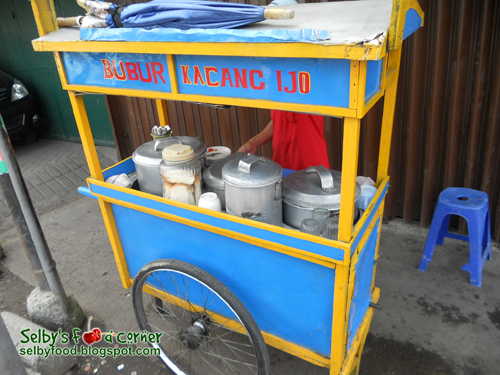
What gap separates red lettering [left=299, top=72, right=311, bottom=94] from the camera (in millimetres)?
1172

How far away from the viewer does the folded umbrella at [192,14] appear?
124 centimetres

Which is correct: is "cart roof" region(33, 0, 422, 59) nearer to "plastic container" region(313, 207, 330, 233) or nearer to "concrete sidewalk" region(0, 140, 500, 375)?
"plastic container" region(313, 207, 330, 233)

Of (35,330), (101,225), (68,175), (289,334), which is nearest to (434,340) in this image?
(289,334)

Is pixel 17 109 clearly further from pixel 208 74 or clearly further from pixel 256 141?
pixel 208 74

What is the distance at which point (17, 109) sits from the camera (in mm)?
5832

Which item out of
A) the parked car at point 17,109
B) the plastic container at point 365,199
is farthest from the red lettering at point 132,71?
the parked car at point 17,109

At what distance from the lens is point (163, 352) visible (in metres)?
2.18

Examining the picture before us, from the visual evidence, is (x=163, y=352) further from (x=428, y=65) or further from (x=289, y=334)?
(x=428, y=65)

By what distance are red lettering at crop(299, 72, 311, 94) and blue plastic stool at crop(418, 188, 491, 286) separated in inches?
77.2

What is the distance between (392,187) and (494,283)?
3.55 feet

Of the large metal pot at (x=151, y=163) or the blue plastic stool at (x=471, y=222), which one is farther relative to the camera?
the blue plastic stool at (x=471, y=222)

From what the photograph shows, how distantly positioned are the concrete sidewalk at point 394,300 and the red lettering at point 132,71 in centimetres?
174

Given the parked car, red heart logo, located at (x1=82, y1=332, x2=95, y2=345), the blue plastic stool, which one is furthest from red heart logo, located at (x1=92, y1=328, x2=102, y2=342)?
the parked car

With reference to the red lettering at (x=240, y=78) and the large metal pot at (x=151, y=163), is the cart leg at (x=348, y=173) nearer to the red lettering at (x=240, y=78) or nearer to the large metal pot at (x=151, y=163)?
the red lettering at (x=240, y=78)
